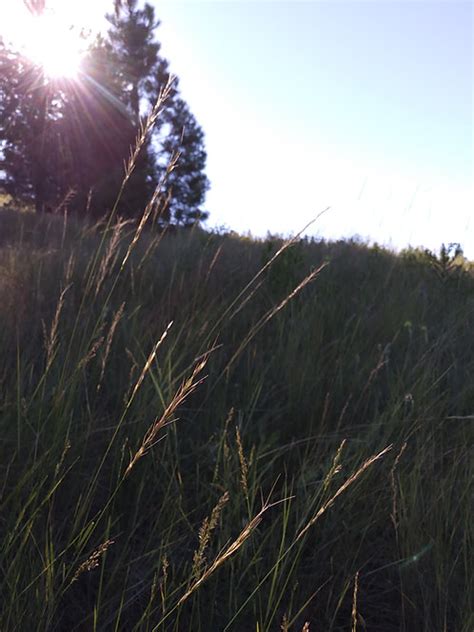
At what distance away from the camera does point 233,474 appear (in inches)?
54.0

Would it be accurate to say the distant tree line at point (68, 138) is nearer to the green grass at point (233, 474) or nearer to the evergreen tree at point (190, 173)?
the evergreen tree at point (190, 173)

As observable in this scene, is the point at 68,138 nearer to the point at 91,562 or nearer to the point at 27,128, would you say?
the point at 27,128

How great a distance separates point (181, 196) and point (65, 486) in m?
18.4

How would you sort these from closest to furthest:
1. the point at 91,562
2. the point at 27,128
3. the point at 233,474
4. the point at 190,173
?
the point at 91,562
the point at 233,474
the point at 27,128
the point at 190,173

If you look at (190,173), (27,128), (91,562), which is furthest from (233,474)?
(190,173)

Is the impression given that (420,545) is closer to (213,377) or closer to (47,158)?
(213,377)

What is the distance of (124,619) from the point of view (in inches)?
41.8

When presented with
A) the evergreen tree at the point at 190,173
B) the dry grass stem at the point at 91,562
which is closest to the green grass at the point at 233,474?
the dry grass stem at the point at 91,562

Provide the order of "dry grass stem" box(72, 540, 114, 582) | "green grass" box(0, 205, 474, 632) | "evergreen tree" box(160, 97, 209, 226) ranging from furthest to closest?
"evergreen tree" box(160, 97, 209, 226)
"green grass" box(0, 205, 474, 632)
"dry grass stem" box(72, 540, 114, 582)

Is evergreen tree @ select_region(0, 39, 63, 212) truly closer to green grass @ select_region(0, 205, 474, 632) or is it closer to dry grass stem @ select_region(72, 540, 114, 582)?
green grass @ select_region(0, 205, 474, 632)

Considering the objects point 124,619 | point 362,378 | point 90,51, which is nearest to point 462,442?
point 362,378

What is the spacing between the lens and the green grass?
40.4 inches

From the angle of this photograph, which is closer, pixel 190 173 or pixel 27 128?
pixel 27 128

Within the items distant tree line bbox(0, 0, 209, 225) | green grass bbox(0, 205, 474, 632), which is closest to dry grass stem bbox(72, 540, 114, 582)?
green grass bbox(0, 205, 474, 632)
